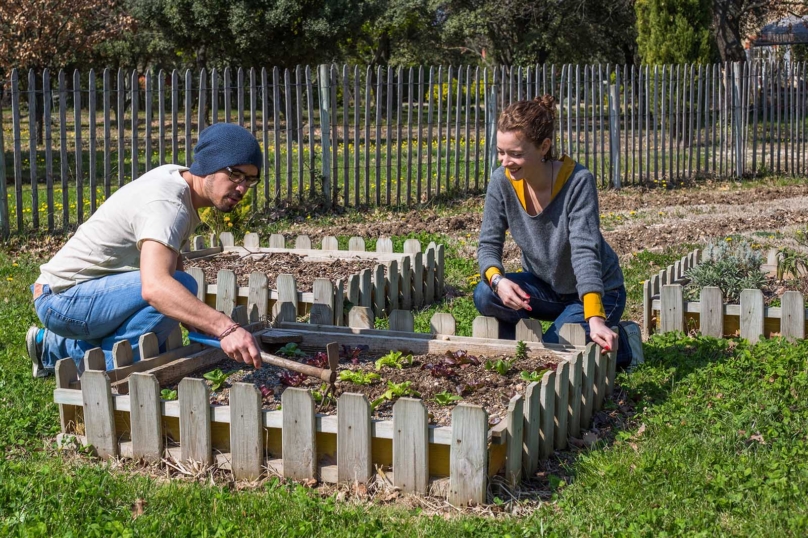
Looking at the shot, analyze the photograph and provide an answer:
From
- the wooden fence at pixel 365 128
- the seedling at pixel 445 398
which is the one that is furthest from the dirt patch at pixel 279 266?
the seedling at pixel 445 398

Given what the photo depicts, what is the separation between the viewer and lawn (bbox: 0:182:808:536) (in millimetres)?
2959

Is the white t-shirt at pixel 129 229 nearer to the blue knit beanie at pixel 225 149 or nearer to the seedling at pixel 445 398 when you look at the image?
the blue knit beanie at pixel 225 149

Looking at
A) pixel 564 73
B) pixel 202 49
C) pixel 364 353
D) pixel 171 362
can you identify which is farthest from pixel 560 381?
pixel 202 49

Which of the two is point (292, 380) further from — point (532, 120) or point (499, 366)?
point (532, 120)

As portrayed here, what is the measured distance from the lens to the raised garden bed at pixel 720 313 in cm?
505

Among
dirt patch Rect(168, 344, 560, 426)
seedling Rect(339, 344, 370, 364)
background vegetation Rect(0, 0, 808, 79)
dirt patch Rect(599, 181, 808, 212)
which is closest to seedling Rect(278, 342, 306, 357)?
dirt patch Rect(168, 344, 560, 426)

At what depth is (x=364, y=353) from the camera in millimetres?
4500

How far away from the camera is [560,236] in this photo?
4.52 m

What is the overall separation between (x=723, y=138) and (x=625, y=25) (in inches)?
707

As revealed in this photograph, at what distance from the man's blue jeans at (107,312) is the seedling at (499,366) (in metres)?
1.46

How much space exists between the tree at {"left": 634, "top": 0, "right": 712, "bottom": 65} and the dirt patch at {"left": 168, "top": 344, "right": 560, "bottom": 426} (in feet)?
57.1

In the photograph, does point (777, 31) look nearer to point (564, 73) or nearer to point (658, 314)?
point (564, 73)

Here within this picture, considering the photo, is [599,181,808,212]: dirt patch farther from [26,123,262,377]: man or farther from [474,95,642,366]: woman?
[26,123,262,377]: man

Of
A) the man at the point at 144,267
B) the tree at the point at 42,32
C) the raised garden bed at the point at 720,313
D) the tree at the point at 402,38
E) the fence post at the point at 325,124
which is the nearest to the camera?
the man at the point at 144,267
